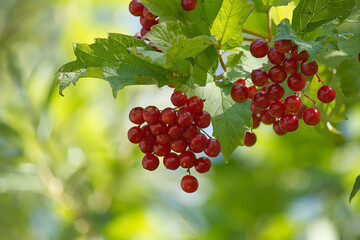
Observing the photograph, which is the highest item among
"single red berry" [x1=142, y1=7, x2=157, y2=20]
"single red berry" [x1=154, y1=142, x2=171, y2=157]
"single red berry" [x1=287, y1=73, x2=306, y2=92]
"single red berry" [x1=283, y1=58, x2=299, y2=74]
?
"single red berry" [x1=142, y1=7, x2=157, y2=20]

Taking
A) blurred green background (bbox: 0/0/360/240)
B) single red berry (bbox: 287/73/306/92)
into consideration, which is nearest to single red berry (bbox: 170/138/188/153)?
single red berry (bbox: 287/73/306/92)

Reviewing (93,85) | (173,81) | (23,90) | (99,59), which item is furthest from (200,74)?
(93,85)

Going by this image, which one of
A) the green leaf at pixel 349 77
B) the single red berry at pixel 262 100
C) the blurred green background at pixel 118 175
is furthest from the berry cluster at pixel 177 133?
the blurred green background at pixel 118 175

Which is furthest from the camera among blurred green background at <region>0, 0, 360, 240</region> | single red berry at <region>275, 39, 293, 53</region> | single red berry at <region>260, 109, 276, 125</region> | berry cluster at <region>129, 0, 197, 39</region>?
blurred green background at <region>0, 0, 360, 240</region>

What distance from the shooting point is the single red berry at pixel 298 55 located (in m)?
0.80

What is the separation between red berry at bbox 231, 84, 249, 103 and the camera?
0.81m

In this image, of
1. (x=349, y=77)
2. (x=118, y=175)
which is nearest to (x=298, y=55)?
(x=349, y=77)

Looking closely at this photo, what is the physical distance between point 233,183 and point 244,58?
1.85 m

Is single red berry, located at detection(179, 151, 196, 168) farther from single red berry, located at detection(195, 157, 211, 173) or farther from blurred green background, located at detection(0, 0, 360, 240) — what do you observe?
blurred green background, located at detection(0, 0, 360, 240)

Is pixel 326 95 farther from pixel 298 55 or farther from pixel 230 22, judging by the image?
pixel 230 22

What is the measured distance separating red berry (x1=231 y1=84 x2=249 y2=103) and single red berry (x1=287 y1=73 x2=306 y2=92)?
87 millimetres

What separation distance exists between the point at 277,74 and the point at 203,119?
0.15 meters

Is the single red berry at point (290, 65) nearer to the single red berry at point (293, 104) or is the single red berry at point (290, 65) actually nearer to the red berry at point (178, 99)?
the single red berry at point (293, 104)

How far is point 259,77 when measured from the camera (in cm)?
84
